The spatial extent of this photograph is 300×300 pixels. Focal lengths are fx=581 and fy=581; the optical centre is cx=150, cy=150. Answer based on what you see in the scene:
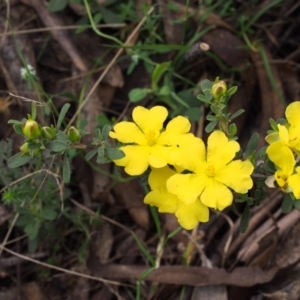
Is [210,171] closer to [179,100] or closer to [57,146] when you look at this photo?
[57,146]

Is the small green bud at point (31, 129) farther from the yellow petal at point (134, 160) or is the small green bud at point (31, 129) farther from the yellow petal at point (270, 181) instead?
the yellow petal at point (270, 181)

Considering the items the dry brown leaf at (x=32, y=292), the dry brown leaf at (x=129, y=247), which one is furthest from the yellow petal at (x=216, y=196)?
the dry brown leaf at (x=32, y=292)

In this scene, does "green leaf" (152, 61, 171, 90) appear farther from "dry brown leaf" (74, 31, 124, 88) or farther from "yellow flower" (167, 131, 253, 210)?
"yellow flower" (167, 131, 253, 210)

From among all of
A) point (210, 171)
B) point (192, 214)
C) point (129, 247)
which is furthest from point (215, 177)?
point (129, 247)

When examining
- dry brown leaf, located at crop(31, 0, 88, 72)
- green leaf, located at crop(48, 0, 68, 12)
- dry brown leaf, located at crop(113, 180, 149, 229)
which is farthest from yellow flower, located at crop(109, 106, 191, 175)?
green leaf, located at crop(48, 0, 68, 12)

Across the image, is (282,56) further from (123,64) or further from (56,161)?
(56,161)
